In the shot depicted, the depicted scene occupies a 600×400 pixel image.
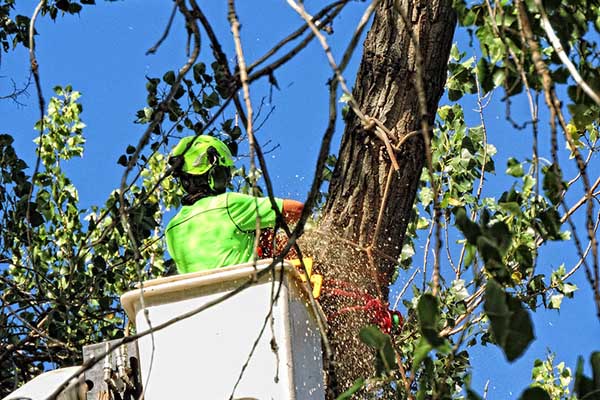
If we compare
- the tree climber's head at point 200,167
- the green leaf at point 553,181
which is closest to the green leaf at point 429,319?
the green leaf at point 553,181

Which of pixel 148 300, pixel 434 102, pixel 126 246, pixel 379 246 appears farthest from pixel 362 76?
pixel 126 246

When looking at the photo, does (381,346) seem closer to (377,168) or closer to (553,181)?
(553,181)

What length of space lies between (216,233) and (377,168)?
505 millimetres

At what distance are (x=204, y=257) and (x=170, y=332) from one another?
62cm

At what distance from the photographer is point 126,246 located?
5.68m

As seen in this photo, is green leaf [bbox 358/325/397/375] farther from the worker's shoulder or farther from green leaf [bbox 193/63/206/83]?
green leaf [bbox 193/63/206/83]

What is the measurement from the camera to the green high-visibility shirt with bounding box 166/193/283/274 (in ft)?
13.1

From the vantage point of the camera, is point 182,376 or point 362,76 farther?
point 362,76

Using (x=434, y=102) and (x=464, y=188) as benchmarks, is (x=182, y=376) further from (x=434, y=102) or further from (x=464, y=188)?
(x=464, y=188)

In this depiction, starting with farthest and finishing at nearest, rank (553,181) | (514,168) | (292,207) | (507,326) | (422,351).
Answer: (292,207) < (514,168) < (553,181) < (422,351) < (507,326)

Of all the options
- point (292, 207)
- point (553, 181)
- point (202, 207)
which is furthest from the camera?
point (202, 207)

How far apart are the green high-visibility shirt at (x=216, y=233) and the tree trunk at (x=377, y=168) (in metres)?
0.18

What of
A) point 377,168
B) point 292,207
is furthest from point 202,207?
point 377,168

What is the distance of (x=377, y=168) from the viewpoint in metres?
3.98
